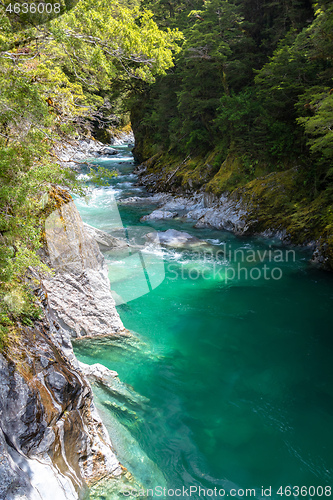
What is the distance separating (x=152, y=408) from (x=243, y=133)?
48.6ft

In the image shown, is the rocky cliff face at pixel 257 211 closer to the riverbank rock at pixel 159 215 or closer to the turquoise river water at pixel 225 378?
the riverbank rock at pixel 159 215

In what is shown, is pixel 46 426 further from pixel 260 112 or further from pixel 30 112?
pixel 260 112

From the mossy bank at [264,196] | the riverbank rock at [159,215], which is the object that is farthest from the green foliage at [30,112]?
the riverbank rock at [159,215]

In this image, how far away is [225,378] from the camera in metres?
6.30

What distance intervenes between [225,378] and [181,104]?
16.8 metres

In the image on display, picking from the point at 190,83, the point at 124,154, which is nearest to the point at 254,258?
the point at 190,83

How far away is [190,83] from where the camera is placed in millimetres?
17781

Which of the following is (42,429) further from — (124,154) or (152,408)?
(124,154)

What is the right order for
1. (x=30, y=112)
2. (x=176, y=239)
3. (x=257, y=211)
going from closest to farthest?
1. (x=30, y=112)
2. (x=176, y=239)
3. (x=257, y=211)

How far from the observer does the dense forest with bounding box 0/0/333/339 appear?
13.8 feet

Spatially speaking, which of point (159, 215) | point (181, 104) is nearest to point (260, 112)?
point (181, 104)

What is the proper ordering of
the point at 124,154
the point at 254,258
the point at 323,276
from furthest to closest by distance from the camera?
the point at 124,154 < the point at 254,258 < the point at 323,276

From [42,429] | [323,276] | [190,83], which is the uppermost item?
[190,83]

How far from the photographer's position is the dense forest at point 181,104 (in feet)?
13.8
